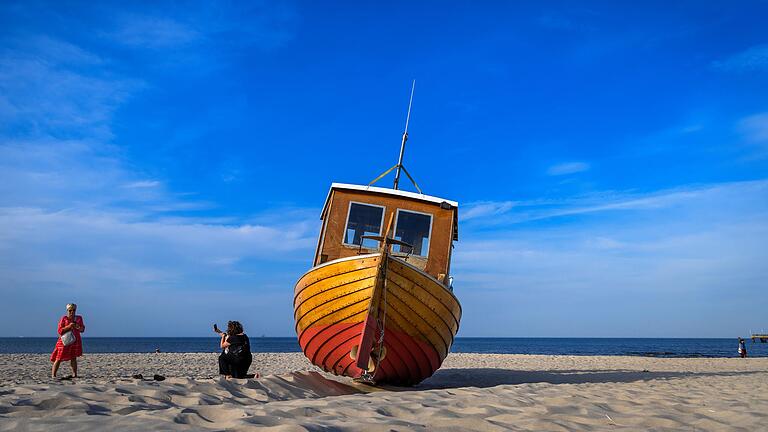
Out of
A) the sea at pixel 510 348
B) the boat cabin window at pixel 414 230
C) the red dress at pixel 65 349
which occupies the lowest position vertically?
the sea at pixel 510 348

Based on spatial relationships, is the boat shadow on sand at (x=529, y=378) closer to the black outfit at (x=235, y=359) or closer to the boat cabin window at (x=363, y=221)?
the boat cabin window at (x=363, y=221)

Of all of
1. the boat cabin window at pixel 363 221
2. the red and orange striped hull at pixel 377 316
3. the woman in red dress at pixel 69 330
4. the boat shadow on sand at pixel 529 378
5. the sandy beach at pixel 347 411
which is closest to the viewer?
the sandy beach at pixel 347 411

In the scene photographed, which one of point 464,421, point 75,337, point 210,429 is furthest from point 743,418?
point 75,337

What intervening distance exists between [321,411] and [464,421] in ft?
3.55

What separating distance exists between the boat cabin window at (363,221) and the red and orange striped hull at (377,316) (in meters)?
1.36

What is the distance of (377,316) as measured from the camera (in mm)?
7508

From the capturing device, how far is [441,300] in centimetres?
805

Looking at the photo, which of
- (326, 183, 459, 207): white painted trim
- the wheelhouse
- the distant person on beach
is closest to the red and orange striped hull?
the wheelhouse

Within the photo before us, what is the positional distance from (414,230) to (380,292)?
85.7 inches

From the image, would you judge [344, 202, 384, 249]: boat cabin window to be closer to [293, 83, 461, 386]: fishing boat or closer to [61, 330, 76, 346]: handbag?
[293, 83, 461, 386]: fishing boat

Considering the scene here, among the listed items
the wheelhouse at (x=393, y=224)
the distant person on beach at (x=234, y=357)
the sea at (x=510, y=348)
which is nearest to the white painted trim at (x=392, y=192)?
the wheelhouse at (x=393, y=224)

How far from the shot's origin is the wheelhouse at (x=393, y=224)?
9.16m

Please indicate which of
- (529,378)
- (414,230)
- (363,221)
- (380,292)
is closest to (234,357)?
(380,292)

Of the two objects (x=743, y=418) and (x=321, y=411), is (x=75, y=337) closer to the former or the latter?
(x=321, y=411)
